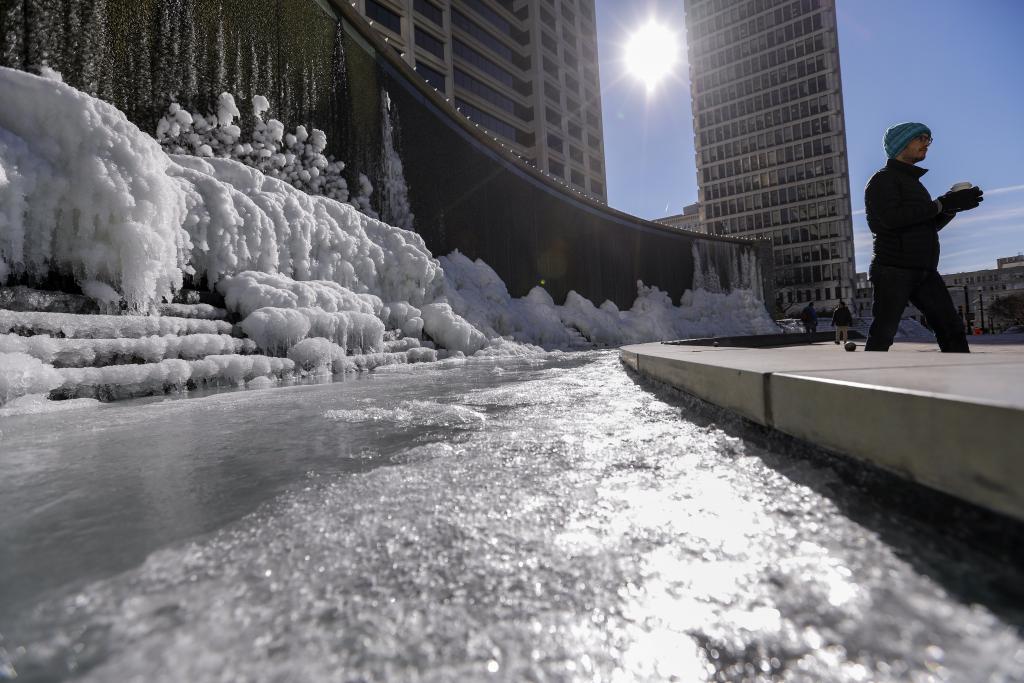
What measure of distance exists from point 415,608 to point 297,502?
642 millimetres

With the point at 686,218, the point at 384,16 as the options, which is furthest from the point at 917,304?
the point at 686,218

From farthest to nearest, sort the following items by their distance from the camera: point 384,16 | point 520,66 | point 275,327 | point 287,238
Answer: point 520,66, point 384,16, point 287,238, point 275,327

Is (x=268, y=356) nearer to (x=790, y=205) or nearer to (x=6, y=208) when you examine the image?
(x=6, y=208)

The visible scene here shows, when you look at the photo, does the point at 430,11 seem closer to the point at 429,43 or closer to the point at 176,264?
the point at 429,43

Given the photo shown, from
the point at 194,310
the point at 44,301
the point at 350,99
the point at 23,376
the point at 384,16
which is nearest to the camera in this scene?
the point at 23,376

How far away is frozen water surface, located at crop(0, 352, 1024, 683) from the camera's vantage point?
0.64 m

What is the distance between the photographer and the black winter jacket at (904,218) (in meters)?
3.09

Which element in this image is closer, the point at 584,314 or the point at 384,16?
the point at 584,314

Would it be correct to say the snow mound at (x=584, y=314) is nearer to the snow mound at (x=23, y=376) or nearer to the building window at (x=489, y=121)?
the snow mound at (x=23, y=376)

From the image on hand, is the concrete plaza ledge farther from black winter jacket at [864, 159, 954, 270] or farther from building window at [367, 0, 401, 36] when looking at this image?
building window at [367, 0, 401, 36]

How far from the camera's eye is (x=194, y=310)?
5.34m

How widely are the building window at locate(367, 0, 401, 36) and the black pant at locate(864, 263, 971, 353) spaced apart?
95.6 feet

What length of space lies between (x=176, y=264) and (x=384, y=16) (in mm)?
26980

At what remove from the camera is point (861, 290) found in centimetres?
5662
